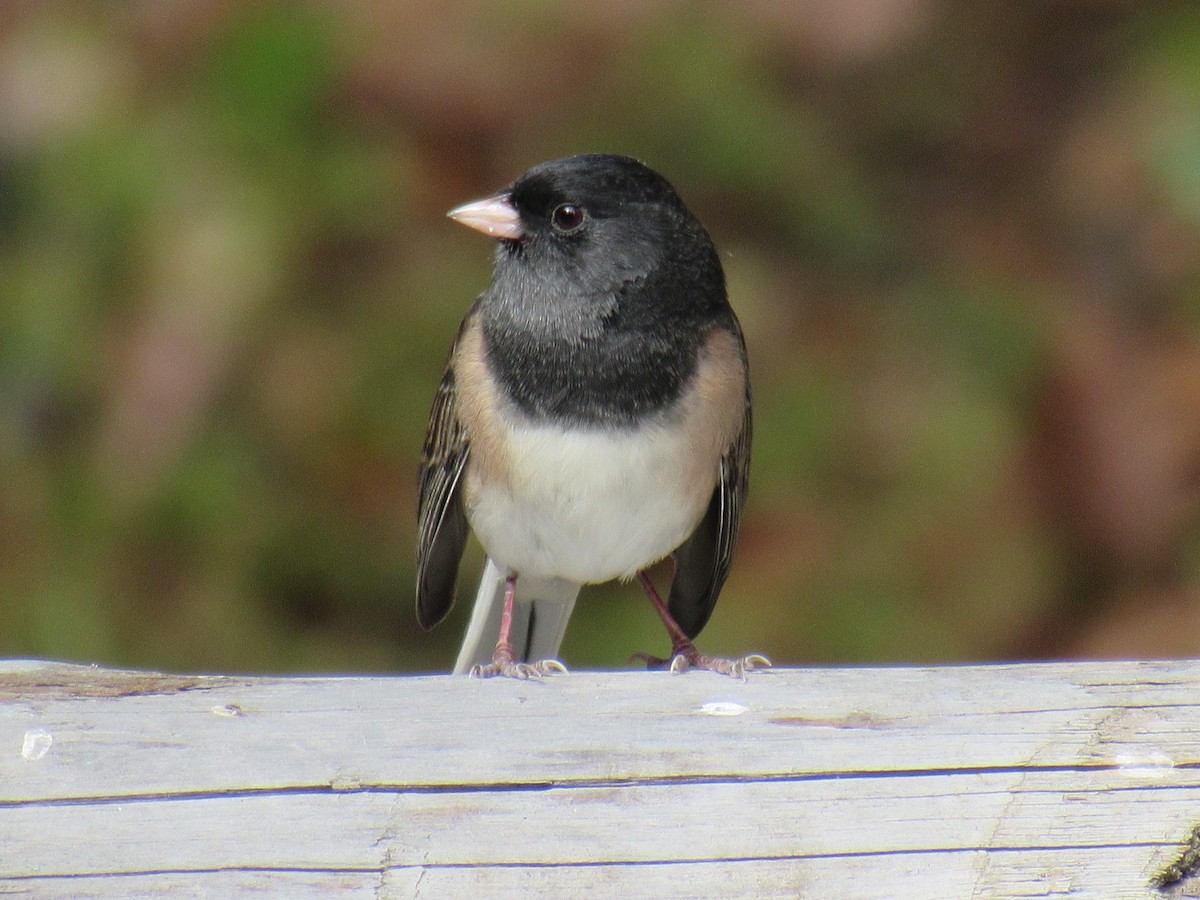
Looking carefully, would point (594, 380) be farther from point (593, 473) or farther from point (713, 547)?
point (713, 547)

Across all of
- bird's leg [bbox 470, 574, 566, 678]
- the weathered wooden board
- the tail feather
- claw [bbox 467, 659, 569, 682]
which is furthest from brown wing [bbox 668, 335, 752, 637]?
the weathered wooden board

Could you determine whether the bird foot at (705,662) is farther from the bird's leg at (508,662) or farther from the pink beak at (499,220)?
the pink beak at (499,220)

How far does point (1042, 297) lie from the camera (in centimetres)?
257

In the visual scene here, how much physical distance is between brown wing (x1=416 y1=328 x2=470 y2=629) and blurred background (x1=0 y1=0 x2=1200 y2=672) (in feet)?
0.59

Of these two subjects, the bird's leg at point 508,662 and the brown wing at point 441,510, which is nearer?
the bird's leg at point 508,662

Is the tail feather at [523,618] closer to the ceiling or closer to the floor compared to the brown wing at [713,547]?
closer to the floor

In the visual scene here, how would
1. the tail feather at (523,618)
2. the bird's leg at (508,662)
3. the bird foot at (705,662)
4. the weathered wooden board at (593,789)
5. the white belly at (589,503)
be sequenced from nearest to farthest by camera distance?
the weathered wooden board at (593,789)
the bird foot at (705,662)
the bird's leg at (508,662)
the white belly at (589,503)
the tail feather at (523,618)

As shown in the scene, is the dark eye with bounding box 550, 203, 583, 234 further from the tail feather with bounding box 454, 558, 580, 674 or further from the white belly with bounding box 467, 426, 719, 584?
the tail feather with bounding box 454, 558, 580, 674

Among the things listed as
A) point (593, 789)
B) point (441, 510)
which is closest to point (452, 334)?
point (441, 510)

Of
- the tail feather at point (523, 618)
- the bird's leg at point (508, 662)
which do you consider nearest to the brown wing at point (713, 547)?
the tail feather at point (523, 618)

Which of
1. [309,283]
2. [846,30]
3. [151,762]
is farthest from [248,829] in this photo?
[846,30]

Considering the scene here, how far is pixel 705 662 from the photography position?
192 cm

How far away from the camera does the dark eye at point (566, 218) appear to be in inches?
79.7

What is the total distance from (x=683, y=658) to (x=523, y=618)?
502 millimetres
